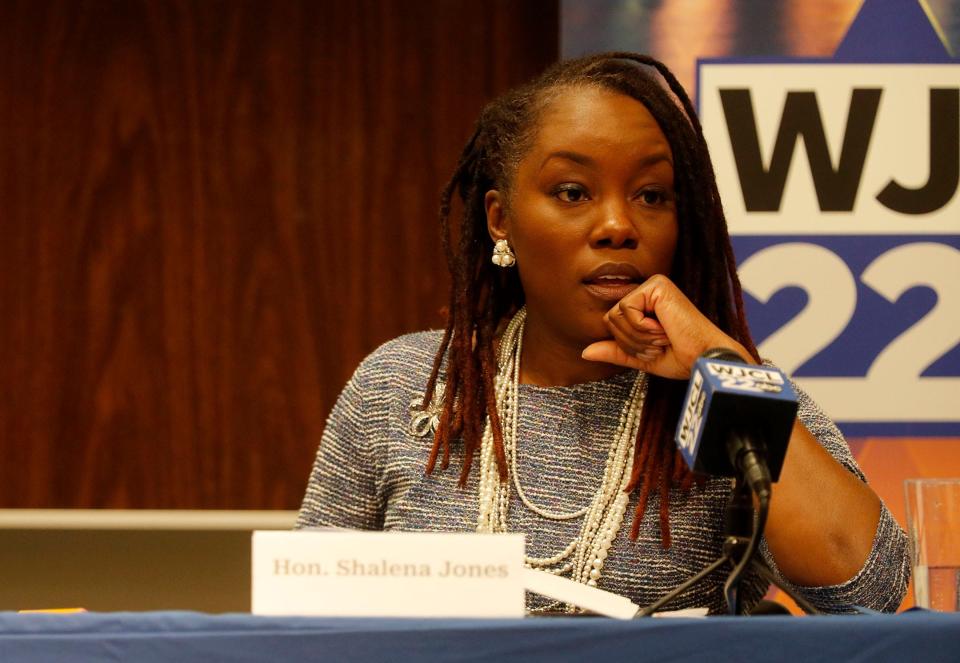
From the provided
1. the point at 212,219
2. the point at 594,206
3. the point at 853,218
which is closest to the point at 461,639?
the point at 594,206

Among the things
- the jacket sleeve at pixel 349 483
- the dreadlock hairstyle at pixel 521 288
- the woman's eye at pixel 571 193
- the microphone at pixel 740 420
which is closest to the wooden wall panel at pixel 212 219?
the dreadlock hairstyle at pixel 521 288

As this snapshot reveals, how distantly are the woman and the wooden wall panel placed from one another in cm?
105

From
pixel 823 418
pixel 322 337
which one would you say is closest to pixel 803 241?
pixel 823 418

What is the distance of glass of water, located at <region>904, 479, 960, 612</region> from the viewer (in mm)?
1324

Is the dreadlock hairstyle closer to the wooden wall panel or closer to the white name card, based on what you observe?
the white name card

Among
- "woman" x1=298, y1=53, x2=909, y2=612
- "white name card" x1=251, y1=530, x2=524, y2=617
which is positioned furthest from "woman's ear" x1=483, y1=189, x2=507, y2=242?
"white name card" x1=251, y1=530, x2=524, y2=617

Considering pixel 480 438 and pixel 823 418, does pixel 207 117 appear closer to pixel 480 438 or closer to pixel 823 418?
pixel 480 438

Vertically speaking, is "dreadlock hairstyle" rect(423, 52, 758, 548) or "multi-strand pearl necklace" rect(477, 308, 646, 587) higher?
"dreadlock hairstyle" rect(423, 52, 758, 548)

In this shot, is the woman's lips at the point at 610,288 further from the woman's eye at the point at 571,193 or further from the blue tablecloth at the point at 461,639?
the blue tablecloth at the point at 461,639

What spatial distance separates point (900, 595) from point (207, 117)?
2011 millimetres

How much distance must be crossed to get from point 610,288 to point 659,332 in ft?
0.33

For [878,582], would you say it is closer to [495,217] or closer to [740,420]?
[740,420]

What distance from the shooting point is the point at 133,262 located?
2.79 m

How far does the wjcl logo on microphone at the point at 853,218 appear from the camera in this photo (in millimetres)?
2205
